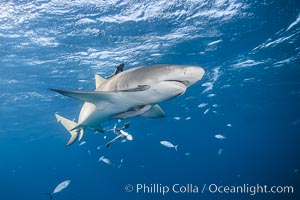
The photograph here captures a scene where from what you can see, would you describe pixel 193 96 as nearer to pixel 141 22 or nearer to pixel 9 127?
pixel 141 22

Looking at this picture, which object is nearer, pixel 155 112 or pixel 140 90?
pixel 140 90

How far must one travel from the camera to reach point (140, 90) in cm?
421

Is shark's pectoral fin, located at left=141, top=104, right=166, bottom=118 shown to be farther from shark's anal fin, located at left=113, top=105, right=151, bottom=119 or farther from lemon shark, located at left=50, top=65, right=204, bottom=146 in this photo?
shark's anal fin, located at left=113, top=105, right=151, bottom=119

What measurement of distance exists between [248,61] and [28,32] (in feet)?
55.9

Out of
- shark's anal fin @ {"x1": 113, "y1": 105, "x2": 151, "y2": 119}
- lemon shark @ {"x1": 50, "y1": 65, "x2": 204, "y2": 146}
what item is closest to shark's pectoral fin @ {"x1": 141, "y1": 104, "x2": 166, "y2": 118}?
lemon shark @ {"x1": 50, "y1": 65, "x2": 204, "y2": 146}

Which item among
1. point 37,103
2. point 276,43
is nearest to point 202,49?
point 276,43

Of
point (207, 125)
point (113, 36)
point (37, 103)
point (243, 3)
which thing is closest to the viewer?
point (243, 3)

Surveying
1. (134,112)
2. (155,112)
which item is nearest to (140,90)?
(134,112)

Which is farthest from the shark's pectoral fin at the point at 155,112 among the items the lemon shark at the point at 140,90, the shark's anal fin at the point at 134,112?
the shark's anal fin at the point at 134,112

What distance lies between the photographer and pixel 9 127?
41.1 m

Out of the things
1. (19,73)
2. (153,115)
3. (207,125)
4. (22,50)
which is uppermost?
(22,50)

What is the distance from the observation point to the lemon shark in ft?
12.8

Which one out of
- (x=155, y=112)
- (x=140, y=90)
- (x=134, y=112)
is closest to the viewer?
(x=140, y=90)

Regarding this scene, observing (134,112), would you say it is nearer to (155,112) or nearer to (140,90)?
(155,112)
